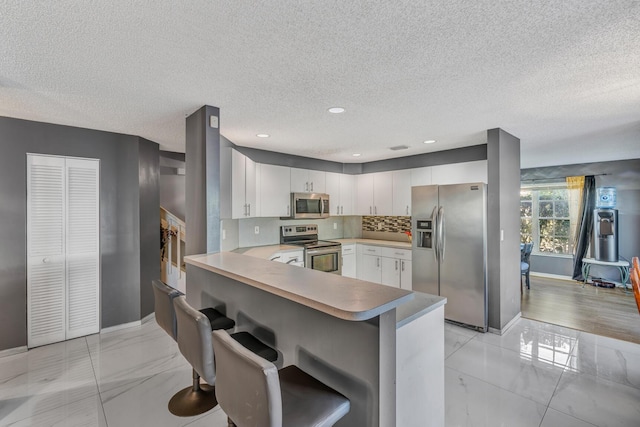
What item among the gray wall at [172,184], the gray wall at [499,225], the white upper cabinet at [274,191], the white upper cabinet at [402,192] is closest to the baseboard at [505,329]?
the gray wall at [499,225]

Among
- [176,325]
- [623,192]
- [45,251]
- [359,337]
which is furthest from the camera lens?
[623,192]

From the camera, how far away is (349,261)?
5246 mm

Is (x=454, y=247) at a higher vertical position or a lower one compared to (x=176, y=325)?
higher

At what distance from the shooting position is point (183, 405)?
7.16ft

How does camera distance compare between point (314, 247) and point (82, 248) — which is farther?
point (314, 247)

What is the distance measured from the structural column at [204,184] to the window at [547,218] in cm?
654

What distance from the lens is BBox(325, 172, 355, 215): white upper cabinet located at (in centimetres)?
541

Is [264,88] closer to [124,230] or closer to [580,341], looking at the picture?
[124,230]

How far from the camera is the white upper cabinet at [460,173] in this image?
13.5 ft

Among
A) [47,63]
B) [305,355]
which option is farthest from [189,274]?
[47,63]

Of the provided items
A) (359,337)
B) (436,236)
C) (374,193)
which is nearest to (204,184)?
(359,337)

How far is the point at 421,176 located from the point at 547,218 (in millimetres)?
3634

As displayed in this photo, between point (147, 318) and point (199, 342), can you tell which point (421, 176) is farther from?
point (147, 318)

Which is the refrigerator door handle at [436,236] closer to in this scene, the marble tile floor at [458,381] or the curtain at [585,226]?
the marble tile floor at [458,381]
